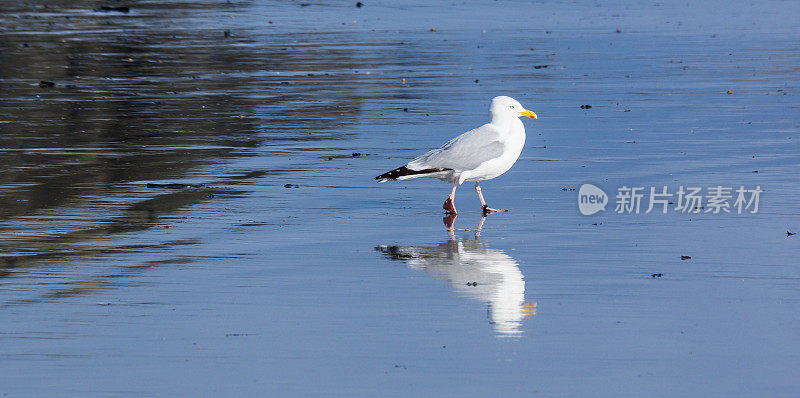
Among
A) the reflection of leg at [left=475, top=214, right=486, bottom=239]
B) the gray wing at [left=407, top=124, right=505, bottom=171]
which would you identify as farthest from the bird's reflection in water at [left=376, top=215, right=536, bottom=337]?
the gray wing at [left=407, top=124, right=505, bottom=171]

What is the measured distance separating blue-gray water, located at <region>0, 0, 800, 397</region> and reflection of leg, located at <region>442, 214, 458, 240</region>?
0.29 ft

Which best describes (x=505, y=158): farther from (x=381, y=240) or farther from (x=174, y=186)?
(x=174, y=186)

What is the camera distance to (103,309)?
7684mm

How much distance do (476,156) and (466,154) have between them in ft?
0.29

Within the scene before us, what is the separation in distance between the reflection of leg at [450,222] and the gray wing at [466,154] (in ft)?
1.73

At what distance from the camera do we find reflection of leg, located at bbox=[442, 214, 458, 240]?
10198mm

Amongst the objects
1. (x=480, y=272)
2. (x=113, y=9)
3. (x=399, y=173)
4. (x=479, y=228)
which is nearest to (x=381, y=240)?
(x=479, y=228)

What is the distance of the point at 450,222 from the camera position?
35.3 ft

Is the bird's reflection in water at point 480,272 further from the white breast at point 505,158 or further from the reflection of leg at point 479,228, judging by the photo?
the white breast at point 505,158

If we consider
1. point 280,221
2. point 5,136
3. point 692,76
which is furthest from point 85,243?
point 692,76

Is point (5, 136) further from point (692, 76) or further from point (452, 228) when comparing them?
point (692, 76)

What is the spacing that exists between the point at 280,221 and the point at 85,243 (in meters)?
1.67

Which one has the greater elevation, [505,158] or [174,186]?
[505,158]

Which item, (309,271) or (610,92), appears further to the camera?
(610,92)
